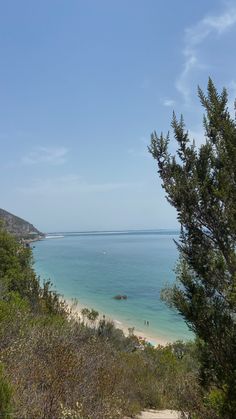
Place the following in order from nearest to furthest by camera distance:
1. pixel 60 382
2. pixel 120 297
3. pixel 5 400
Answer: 1. pixel 5 400
2. pixel 60 382
3. pixel 120 297

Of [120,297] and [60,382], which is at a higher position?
[60,382]

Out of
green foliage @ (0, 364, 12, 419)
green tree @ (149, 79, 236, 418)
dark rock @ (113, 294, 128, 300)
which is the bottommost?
dark rock @ (113, 294, 128, 300)

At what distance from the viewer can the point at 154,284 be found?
214ft

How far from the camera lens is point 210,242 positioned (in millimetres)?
5723

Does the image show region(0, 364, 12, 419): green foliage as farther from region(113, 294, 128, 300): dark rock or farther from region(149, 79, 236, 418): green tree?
region(113, 294, 128, 300): dark rock

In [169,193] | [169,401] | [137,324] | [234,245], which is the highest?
[169,193]

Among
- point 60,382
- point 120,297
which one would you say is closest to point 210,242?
point 60,382

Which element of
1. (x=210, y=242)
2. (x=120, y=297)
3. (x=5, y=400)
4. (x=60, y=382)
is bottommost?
(x=120, y=297)

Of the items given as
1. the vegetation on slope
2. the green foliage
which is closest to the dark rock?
the vegetation on slope

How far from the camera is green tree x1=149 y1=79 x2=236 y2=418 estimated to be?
5.21 m

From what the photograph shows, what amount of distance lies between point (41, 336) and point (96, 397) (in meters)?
1.30

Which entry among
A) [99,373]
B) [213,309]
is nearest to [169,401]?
[99,373]

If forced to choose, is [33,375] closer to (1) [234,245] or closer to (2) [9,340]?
(2) [9,340]

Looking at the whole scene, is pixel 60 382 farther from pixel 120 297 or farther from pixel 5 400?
pixel 120 297
